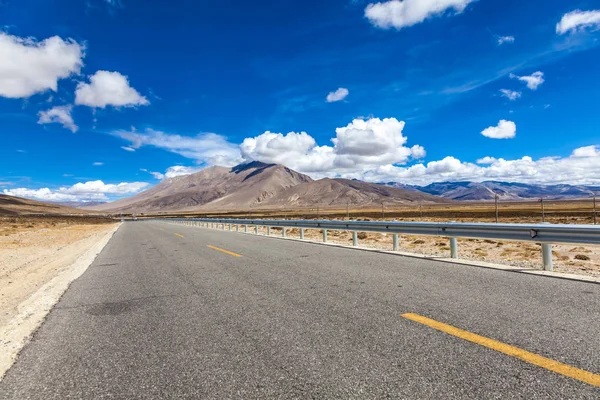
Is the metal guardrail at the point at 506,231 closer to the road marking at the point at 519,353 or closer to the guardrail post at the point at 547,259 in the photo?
the guardrail post at the point at 547,259

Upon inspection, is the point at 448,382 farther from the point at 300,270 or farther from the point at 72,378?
the point at 300,270

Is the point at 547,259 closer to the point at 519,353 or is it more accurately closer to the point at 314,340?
the point at 519,353

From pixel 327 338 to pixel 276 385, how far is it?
103 centimetres

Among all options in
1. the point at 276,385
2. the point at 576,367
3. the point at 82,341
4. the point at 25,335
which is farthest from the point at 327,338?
the point at 25,335

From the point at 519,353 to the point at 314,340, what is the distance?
1.87 metres

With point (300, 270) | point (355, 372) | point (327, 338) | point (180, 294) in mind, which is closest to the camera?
point (355, 372)

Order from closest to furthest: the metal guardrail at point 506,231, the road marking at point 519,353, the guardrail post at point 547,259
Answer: the road marking at point 519,353 < the metal guardrail at point 506,231 < the guardrail post at point 547,259

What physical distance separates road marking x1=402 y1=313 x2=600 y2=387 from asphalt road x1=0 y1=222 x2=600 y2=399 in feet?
0.25

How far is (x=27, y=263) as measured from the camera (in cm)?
1313

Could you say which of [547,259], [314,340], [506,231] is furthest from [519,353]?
[506,231]

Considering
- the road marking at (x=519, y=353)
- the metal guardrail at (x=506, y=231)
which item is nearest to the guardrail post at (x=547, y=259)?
the metal guardrail at (x=506, y=231)

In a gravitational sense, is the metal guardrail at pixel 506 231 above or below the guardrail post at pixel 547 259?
above

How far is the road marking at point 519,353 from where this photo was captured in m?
2.78

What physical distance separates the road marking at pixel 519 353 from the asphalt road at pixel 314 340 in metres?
0.08
